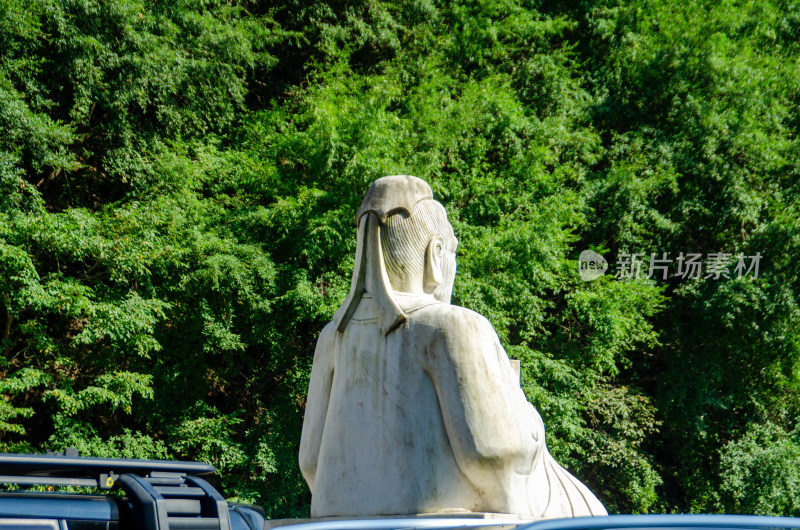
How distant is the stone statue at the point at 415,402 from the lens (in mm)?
3131

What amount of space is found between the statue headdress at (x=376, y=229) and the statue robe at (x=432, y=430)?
0.28ft

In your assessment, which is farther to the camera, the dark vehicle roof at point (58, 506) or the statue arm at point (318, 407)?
the statue arm at point (318, 407)

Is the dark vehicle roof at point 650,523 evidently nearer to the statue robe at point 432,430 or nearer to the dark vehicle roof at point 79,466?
the dark vehicle roof at point 79,466

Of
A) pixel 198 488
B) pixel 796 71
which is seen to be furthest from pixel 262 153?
pixel 198 488

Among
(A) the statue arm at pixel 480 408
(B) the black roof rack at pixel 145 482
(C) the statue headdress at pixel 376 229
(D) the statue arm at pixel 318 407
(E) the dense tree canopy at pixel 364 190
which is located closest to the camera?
(B) the black roof rack at pixel 145 482

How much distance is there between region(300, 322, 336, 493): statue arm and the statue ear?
0.47m

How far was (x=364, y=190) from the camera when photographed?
12.3 metres

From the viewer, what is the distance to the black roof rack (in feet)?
5.83

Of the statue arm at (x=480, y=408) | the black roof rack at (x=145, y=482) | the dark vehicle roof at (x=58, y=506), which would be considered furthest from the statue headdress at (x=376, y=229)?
the dark vehicle roof at (x=58, y=506)

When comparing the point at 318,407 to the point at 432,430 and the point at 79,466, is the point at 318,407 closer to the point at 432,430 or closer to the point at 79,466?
the point at 432,430

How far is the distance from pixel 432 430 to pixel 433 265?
0.74 m

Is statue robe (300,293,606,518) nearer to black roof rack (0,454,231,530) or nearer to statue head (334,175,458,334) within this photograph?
statue head (334,175,458,334)

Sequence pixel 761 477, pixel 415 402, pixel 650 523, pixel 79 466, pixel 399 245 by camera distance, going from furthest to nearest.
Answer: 1. pixel 761 477
2. pixel 399 245
3. pixel 415 402
4. pixel 79 466
5. pixel 650 523

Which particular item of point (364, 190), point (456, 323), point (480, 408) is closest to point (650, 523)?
point (480, 408)
